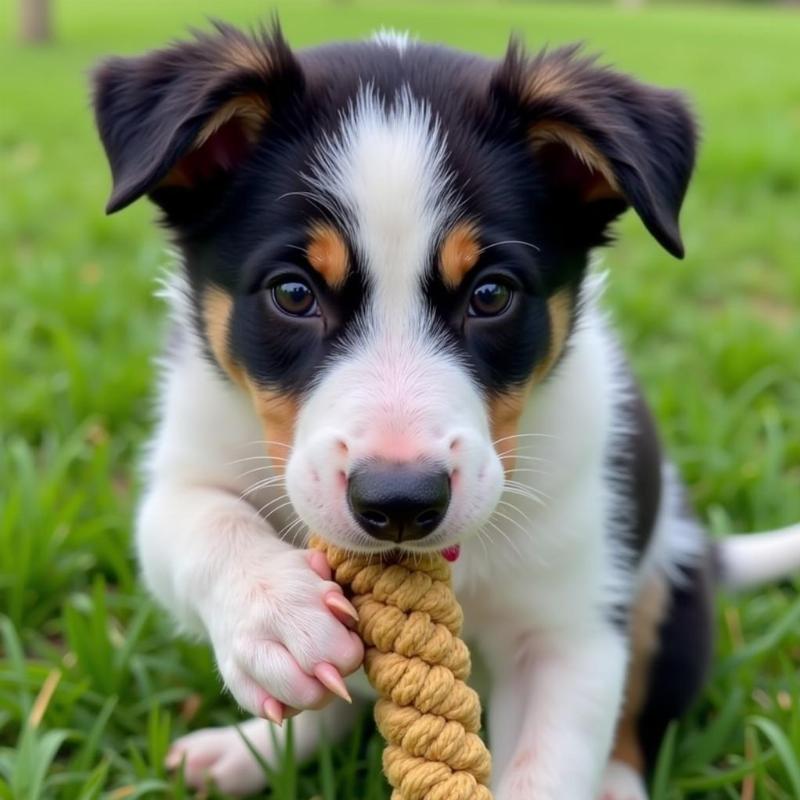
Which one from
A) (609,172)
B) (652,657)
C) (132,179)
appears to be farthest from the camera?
(652,657)

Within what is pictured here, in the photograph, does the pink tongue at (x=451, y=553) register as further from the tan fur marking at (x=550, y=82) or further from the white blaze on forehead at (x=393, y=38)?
the white blaze on forehead at (x=393, y=38)

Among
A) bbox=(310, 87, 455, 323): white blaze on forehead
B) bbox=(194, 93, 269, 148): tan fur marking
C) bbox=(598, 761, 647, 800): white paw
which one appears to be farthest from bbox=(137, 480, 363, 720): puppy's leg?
bbox=(598, 761, 647, 800): white paw

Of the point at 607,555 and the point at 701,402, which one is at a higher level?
the point at 607,555

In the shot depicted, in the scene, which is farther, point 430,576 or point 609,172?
point 609,172

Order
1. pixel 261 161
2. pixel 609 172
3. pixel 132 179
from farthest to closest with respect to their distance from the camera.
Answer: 1. pixel 261 161
2. pixel 609 172
3. pixel 132 179

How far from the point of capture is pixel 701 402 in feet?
13.4

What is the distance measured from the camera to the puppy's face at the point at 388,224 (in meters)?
1.96

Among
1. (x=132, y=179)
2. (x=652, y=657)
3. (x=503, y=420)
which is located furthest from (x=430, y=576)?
(x=652, y=657)

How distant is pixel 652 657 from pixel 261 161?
5.03ft

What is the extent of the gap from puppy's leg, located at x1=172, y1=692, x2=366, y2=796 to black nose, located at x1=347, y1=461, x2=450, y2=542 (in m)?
0.86

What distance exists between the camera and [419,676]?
1914 millimetres

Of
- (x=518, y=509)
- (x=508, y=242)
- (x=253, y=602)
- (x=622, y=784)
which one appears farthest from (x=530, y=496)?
(x=622, y=784)

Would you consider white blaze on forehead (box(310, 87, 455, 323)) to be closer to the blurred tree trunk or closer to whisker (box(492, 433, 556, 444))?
whisker (box(492, 433, 556, 444))

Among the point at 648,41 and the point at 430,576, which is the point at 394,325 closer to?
the point at 430,576
